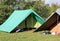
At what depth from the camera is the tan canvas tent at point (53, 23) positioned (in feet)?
42.0

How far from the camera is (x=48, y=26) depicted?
1415cm

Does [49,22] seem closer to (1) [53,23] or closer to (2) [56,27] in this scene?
(1) [53,23]

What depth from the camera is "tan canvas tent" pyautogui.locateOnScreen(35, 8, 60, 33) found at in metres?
12.8

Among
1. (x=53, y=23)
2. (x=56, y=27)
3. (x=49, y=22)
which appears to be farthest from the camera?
(x=53, y=23)

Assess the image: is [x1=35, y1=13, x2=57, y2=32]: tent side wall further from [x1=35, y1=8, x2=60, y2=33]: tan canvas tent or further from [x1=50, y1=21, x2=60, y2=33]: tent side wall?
[x1=50, y1=21, x2=60, y2=33]: tent side wall

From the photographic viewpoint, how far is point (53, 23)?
45.1 feet

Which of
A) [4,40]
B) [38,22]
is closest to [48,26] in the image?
[38,22]

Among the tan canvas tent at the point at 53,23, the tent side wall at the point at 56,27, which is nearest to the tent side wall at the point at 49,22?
the tan canvas tent at the point at 53,23

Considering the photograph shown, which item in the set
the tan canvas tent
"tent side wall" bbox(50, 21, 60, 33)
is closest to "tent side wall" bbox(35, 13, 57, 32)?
the tan canvas tent

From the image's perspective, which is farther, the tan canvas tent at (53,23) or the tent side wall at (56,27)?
the tent side wall at (56,27)

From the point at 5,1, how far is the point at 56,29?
14.9 metres

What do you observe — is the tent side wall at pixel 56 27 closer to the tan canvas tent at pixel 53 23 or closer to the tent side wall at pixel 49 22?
the tan canvas tent at pixel 53 23

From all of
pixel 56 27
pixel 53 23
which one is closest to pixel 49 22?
pixel 53 23

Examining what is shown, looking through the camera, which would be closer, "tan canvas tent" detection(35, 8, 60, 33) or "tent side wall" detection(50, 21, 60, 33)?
"tan canvas tent" detection(35, 8, 60, 33)
